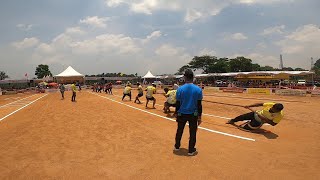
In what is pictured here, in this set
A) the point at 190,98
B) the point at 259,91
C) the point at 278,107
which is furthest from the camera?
the point at 259,91

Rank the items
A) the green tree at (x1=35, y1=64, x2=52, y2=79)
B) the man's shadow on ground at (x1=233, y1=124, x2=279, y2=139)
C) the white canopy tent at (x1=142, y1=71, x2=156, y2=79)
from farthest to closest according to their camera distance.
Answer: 1. the green tree at (x1=35, y1=64, x2=52, y2=79)
2. the white canopy tent at (x1=142, y1=71, x2=156, y2=79)
3. the man's shadow on ground at (x1=233, y1=124, x2=279, y2=139)

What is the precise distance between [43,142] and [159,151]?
354cm

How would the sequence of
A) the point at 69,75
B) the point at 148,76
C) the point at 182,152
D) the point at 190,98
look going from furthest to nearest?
the point at 148,76, the point at 69,75, the point at 182,152, the point at 190,98

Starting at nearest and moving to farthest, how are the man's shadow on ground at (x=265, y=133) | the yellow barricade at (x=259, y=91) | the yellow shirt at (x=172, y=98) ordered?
the man's shadow on ground at (x=265, y=133), the yellow shirt at (x=172, y=98), the yellow barricade at (x=259, y=91)

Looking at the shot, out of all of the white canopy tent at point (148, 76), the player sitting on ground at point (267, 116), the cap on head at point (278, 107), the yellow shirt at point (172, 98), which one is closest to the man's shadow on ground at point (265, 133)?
the player sitting on ground at point (267, 116)

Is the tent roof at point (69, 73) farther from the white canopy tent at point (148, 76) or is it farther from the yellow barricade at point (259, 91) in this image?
the yellow barricade at point (259, 91)

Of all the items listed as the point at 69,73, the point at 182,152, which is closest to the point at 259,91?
the point at 182,152

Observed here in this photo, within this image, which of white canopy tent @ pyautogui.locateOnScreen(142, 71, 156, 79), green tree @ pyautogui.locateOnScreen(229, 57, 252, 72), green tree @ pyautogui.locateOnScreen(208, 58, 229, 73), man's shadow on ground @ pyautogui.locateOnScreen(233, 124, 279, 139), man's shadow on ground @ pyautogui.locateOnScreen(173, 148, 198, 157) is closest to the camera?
man's shadow on ground @ pyautogui.locateOnScreen(173, 148, 198, 157)

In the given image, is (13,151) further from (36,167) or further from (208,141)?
(208,141)

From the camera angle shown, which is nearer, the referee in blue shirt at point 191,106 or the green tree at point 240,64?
the referee in blue shirt at point 191,106

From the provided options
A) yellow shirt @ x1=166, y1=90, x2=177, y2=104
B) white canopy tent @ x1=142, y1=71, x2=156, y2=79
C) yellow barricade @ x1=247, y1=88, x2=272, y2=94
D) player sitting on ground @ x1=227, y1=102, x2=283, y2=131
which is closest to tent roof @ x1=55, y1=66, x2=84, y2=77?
white canopy tent @ x1=142, y1=71, x2=156, y2=79

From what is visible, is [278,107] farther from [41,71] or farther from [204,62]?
[41,71]

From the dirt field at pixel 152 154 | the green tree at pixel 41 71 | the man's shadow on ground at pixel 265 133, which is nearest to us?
the dirt field at pixel 152 154

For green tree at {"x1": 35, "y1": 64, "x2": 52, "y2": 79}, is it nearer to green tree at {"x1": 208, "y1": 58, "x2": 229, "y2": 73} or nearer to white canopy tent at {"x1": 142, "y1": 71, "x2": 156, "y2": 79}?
white canopy tent at {"x1": 142, "y1": 71, "x2": 156, "y2": 79}
